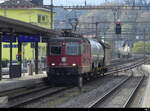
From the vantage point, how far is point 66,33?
28.7 metres

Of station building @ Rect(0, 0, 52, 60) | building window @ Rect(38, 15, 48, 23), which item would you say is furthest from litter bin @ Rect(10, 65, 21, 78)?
building window @ Rect(38, 15, 48, 23)

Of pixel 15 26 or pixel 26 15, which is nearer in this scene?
pixel 15 26

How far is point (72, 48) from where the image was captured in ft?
88.8

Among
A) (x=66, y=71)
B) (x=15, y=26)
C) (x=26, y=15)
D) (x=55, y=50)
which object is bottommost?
(x=66, y=71)

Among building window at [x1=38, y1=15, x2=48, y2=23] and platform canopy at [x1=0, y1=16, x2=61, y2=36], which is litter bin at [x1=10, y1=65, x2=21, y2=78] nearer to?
platform canopy at [x1=0, y1=16, x2=61, y2=36]

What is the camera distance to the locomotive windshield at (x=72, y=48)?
2697cm

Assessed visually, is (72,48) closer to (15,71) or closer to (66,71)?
(66,71)

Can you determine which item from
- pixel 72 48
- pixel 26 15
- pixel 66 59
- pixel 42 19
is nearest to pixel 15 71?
pixel 66 59

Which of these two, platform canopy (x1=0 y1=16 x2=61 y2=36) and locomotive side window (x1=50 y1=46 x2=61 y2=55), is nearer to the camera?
platform canopy (x1=0 y1=16 x2=61 y2=36)

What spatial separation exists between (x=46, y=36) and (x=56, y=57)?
4972mm

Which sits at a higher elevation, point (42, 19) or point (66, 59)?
point (42, 19)

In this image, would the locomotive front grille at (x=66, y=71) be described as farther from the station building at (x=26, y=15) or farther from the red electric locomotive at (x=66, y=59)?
the station building at (x=26, y=15)

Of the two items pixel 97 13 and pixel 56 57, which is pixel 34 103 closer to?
pixel 56 57

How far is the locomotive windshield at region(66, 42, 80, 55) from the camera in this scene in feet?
88.5
